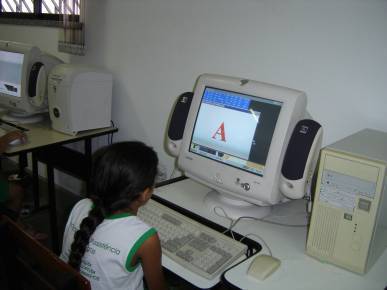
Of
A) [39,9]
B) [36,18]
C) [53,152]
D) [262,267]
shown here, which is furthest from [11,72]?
[262,267]

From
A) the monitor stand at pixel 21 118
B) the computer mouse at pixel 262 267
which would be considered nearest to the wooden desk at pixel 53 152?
the monitor stand at pixel 21 118

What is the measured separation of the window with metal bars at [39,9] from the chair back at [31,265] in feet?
6.27

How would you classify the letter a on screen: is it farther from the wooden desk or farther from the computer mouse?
the wooden desk

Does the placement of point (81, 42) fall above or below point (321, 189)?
above

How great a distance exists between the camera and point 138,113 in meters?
2.35

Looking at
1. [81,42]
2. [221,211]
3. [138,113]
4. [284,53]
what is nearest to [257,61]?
[284,53]

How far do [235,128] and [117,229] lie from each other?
576 mm

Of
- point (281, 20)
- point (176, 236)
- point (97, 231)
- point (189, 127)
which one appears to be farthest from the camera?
point (281, 20)

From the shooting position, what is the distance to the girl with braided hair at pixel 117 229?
103cm

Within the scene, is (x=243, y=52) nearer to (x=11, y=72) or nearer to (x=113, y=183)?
(x=113, y=183)

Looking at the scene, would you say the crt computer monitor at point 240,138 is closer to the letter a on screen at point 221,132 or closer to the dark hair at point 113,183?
the letter a on screen at point 221,132

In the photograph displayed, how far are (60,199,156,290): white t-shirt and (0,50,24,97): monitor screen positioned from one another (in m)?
1.59

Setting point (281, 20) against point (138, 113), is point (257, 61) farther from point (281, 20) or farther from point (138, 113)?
point (138, 113)

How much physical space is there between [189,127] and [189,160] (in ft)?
0.43
